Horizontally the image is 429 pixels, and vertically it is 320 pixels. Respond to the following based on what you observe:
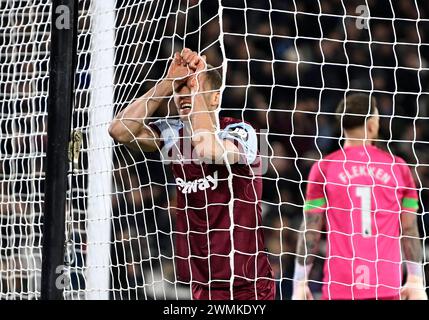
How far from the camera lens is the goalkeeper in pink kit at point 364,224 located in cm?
400

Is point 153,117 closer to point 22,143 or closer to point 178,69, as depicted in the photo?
point 178,69

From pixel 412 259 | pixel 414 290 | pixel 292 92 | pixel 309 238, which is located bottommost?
pixel 414 290

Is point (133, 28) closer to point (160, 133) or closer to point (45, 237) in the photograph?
point (160, 133)

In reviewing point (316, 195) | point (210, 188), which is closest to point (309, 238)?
point (316, 195)

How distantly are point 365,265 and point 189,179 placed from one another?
33.3 inches

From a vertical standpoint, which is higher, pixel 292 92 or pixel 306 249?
pixel 292 92

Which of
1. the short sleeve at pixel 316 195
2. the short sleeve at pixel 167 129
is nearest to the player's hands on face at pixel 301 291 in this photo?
the short sleeve at pixel 316 195

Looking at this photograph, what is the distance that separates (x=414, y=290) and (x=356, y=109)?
0.78 m

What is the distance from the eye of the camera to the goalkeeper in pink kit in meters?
4.00

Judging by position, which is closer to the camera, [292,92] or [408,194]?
[408,194]

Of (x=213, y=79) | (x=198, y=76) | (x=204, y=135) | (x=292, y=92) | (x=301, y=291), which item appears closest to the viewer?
(x=204, y=135)

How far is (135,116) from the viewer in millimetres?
3713

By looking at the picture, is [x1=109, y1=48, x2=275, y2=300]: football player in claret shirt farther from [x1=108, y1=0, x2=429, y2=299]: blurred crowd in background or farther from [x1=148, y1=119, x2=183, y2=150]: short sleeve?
[x1=108, y1=0, x2=429, y2=299]: blurred crowd in background

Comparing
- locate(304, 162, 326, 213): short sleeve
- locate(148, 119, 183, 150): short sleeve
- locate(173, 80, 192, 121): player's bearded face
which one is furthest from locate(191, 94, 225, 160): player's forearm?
locate(304, 162, 326, 213): short sleeve
